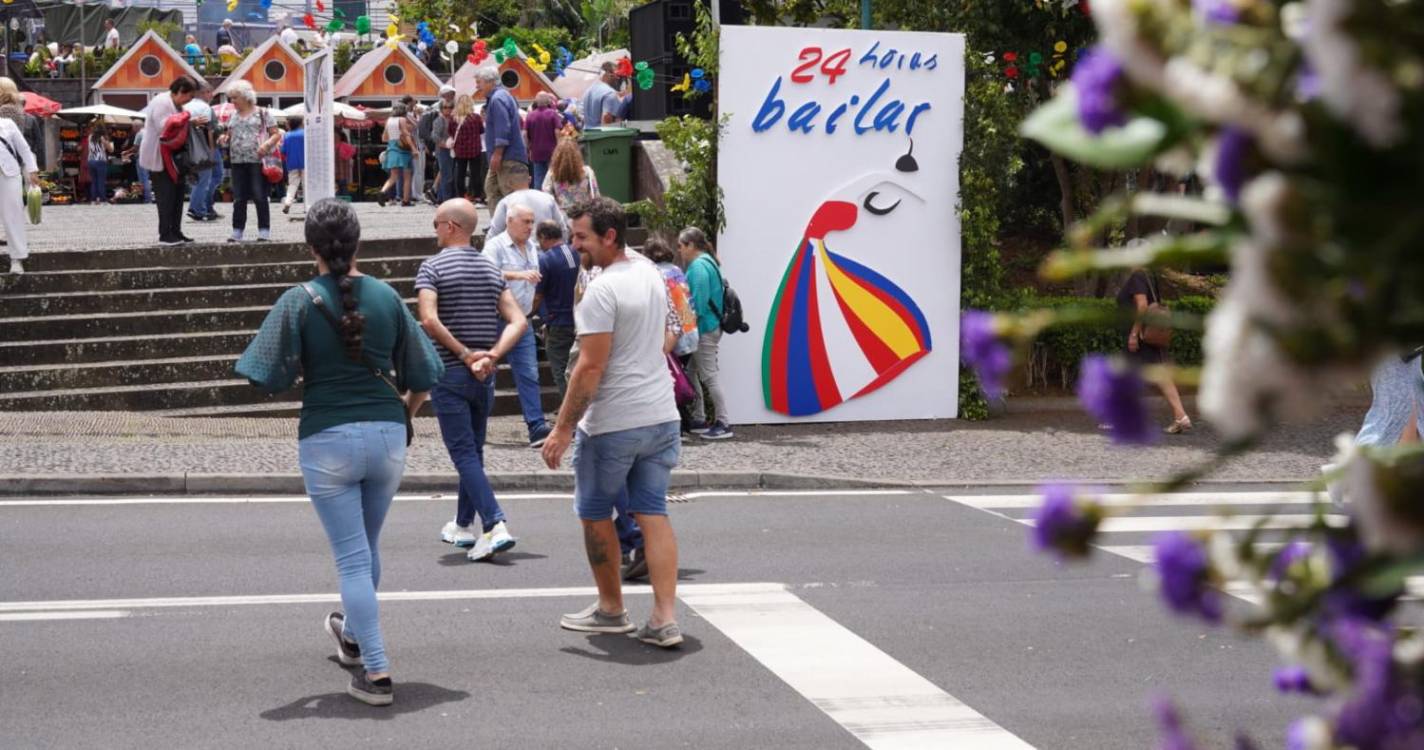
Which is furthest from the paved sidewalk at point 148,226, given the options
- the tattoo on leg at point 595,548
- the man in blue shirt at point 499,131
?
the tattoo on leg at point 595,548

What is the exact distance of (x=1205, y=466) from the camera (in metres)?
1.23

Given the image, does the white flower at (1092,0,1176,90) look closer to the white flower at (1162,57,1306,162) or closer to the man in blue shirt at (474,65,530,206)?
the white flower at (1162,57,1306,162)

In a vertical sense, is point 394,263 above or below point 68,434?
above

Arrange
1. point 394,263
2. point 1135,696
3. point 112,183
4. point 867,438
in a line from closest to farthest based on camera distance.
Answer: point 1135,696
point 867,438
point 394,263
point 112,183

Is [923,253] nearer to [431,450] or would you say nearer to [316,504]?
[431,450]

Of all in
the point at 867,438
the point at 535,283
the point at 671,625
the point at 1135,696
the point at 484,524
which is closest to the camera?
the point at 1135,696

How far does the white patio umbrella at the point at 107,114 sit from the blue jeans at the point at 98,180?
5.22 ft

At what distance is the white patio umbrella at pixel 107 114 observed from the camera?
32812mm

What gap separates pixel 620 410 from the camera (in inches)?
291

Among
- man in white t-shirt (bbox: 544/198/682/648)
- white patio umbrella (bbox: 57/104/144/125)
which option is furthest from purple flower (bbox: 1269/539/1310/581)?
white patio umbrella (bbox: 57/104/144/125)

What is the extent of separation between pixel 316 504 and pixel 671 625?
5.48ft

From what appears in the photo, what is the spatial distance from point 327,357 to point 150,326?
33.0ft

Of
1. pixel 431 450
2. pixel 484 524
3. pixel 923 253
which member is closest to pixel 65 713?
pixel 484 524

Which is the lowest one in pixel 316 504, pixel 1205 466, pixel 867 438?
pixel 867 438
